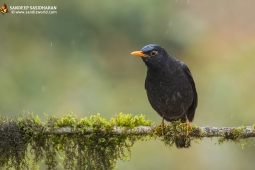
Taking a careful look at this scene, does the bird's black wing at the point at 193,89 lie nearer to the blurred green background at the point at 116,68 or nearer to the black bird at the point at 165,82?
the black bird at the point at 165,82

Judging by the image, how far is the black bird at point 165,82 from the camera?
243 inches

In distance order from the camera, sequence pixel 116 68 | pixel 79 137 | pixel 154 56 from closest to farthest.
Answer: pixel 79 137 < pixel 154 56 < pixel 116 68

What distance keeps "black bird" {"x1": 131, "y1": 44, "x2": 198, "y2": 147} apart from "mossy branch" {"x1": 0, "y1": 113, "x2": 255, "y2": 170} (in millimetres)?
876

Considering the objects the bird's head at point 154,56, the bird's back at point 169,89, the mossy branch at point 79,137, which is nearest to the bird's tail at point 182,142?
the mossy branch at point 79,137

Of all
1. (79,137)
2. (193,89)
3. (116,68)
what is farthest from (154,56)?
(116,68)

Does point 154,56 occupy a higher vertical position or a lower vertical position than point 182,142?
higher

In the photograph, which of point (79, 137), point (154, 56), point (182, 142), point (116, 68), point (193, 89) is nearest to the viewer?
point (79, 137)

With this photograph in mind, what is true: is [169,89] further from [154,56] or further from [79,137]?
[79,137]

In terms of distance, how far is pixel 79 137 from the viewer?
17.3ft

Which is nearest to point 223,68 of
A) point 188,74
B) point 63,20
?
point 63,20

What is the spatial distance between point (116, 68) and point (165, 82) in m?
5.54

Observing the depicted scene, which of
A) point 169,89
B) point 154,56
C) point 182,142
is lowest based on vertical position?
point 182,142

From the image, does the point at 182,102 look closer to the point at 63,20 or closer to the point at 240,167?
the point at 240,167

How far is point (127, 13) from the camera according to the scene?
10.6m
